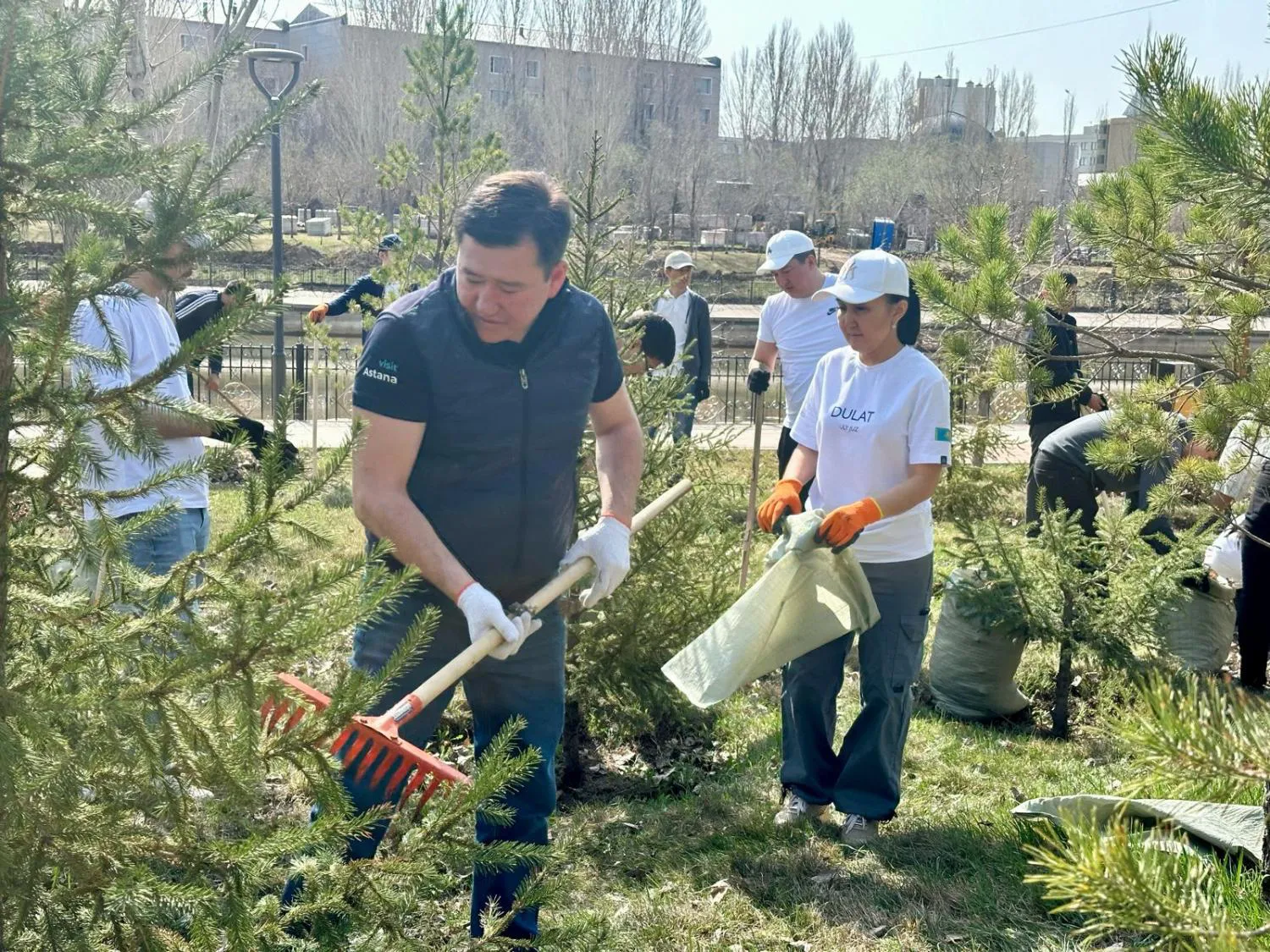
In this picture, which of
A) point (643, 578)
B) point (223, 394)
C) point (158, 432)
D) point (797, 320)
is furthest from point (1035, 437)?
point (223, 394)

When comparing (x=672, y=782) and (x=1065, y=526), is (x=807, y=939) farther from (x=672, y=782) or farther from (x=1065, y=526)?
(x=1065, y=526)

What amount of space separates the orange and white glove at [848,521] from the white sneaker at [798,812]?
94 cm

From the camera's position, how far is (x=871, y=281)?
3.92 metres

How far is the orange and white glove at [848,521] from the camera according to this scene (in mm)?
3738

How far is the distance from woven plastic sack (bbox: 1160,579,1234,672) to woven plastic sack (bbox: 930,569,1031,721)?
76cm

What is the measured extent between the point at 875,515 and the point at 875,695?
25.0 inches

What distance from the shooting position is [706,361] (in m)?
8.95

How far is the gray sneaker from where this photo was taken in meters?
4.01

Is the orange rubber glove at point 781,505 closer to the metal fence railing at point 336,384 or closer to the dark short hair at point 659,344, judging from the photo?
the metal fence railing at point 336,384

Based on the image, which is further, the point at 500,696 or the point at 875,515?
the point at 875,515

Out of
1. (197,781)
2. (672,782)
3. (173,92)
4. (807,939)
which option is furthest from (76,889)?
(672,782)

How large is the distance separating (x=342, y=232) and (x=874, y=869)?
39851 millimetres

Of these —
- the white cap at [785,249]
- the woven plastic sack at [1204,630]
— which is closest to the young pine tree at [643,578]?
the white cap at [785,249]

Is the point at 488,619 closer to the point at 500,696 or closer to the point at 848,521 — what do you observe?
the point at 500,696
